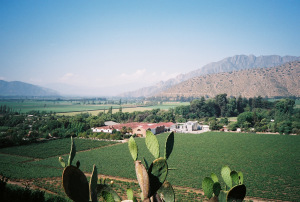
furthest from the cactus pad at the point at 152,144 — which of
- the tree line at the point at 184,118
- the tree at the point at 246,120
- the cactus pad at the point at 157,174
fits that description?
the tree at the point at 246,120

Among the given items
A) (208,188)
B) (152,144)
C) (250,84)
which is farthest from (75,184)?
(250,84)

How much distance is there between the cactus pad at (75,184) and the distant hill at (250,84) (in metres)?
153

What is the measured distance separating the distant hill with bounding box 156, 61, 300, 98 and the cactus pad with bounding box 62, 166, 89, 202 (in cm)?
15320

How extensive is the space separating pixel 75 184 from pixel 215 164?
29316mm

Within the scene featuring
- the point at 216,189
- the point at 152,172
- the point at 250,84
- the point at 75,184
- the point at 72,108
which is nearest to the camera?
the point at 75,184

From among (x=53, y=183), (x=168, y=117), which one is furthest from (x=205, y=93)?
(x=53, y=183)

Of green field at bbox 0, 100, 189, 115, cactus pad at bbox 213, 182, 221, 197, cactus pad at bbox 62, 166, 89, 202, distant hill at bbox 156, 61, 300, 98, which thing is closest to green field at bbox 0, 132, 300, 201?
cactus pad at bbox 213, 182, 221, 197

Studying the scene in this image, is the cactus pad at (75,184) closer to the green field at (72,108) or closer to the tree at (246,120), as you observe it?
the tree at (246,120)

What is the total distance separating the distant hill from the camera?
14275cm

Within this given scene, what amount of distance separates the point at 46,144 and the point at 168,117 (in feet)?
135

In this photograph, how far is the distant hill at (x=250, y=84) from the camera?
5620 inches

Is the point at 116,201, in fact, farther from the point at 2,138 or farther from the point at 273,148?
the point at 2,138

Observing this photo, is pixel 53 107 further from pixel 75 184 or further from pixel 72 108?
pixel 75 184

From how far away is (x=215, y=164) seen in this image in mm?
28641
